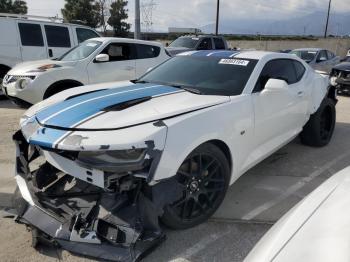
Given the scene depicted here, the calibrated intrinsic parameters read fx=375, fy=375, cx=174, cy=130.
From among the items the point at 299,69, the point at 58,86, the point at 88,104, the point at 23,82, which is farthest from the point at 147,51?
the point at 88,104

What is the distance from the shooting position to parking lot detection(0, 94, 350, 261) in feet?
9.72

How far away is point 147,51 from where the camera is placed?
30.0 ft

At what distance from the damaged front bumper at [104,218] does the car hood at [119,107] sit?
511 mm

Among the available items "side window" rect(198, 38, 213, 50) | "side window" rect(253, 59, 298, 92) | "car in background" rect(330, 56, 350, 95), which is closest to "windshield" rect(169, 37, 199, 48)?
"side window" rect(198, 38, 213, 50)

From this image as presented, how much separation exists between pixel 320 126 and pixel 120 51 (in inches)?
191

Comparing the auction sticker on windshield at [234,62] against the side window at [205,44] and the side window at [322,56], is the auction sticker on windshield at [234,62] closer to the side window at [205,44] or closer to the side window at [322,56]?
the side window at [205,44]

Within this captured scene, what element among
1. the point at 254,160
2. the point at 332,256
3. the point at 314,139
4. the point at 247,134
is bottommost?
the point at 314,139

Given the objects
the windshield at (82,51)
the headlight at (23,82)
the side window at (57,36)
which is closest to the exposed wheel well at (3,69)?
the side window at (57,36)

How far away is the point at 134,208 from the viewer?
282cm

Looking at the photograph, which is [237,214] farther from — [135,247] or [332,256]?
[332,256]

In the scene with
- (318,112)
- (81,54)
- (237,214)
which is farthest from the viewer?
(81,54)

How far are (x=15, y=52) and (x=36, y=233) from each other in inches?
312

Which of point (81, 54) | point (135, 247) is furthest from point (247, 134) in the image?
point (81, 54)

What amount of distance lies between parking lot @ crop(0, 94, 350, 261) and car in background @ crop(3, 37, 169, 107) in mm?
1545
